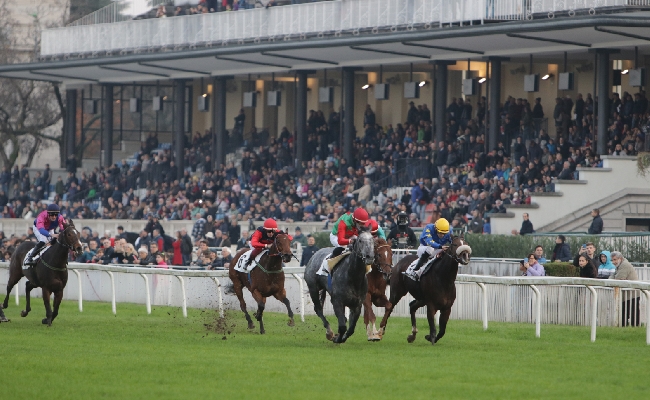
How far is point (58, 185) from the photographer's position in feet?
128

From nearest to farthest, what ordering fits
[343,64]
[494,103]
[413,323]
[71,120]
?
1. [413,323]
2. [494,103]
3. [343,64]
4. [71,120]

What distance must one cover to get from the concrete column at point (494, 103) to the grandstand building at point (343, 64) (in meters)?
0.03

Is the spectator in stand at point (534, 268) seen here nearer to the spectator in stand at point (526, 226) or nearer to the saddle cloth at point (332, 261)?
the saddle cloth at point (332, 261)

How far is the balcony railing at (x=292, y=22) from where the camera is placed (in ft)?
87.2

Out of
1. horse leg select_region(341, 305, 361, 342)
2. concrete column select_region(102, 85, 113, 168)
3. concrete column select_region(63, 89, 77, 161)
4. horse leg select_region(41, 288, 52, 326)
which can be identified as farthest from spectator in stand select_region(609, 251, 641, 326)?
concrete column select_region(63, 89, 77, 161)

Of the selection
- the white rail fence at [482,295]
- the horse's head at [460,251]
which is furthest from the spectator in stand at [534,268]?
the horse's head at [460,251]

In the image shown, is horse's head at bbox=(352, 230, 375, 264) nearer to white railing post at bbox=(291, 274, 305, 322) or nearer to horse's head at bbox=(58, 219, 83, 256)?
horse's head at bbox=(58, 219, 83, 256)

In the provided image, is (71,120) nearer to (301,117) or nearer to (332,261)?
(301,117)

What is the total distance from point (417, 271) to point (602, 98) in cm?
1433

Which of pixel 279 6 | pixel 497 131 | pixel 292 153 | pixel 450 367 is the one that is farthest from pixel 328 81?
pixel 450 367

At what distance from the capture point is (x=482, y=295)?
53.8ft

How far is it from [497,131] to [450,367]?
18696 millimetres

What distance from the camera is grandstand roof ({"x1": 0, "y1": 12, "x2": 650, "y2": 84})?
25531mm

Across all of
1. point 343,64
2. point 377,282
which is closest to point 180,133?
point 343,64
